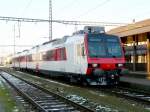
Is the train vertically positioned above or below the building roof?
below

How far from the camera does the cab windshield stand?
2167cm

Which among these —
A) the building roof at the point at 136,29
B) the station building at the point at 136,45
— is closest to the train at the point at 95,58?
the building roof at the point at 136,29

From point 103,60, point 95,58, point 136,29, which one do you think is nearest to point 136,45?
point 136,29

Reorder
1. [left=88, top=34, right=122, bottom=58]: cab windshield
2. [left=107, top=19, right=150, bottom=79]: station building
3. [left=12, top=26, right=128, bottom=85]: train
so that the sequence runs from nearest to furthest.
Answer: [left=12, top=26, right=128, bottom=85]: train, [left=88, top=34, right=122, bottom=58]: cab windshield, [left=107, top=19, right=150, bottom=79]: station building

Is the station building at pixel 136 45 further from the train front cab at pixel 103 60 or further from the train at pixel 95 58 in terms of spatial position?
the train front cab at pixel 103 60

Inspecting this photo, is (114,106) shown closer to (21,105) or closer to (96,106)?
(96,106)

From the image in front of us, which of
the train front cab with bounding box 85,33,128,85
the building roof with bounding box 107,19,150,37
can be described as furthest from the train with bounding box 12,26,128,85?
the building roof with bounding box 107,19,150,37

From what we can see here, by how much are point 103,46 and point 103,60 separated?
38.6 inches

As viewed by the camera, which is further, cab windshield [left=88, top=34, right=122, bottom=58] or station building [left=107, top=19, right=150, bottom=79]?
station building [left=107, top=19, right=150, bottom=79]

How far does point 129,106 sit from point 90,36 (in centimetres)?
866

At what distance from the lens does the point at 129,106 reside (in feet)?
45.2

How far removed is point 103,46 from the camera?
22.2 meters

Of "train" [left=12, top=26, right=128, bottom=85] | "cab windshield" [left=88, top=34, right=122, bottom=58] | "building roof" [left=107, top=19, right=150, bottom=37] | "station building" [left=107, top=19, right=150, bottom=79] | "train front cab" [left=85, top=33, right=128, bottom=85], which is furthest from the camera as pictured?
"station building" [left=107, top=19, right=150, bottom=79]

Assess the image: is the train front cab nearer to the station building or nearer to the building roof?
the building roof
